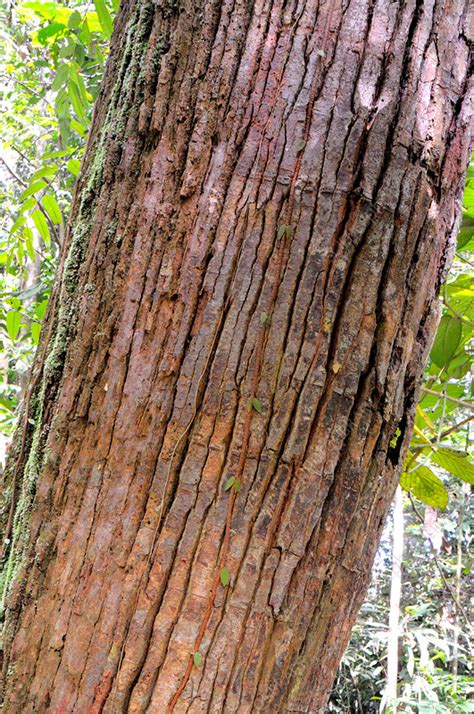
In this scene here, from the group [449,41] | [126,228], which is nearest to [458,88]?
[449,41]

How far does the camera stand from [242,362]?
2.17 feet

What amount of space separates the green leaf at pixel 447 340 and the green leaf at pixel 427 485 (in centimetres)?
25

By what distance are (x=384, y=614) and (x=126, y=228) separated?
5.64 meters

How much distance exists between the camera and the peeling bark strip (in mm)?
631

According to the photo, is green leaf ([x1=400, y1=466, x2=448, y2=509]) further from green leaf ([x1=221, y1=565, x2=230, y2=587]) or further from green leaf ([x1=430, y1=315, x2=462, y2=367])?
green leaf ([x1=221, y1=565, x2=230, y2=587])

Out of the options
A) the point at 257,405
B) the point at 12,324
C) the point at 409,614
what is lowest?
the point at 409,614

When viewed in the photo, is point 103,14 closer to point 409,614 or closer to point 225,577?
point 225,577

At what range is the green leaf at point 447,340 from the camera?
1.40 meters

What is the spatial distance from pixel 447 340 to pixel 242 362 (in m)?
0.88

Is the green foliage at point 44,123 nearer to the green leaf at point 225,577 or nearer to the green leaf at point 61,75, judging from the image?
the green leaf at point 61,75

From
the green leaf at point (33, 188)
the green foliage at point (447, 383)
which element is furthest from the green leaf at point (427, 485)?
the green leaf at point (33, 188)

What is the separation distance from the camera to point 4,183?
707cm

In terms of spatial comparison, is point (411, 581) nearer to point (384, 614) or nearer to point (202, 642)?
point (384, 614)

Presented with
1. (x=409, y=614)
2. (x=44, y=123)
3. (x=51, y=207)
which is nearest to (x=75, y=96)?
(x=51, y=207)
